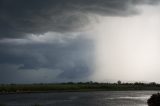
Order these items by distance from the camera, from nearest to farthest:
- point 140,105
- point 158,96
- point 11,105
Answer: point 158,96, point 140,105, point 11,105

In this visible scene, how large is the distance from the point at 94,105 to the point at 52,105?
40.2ft

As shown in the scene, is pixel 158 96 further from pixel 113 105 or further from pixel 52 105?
pixel 52 105

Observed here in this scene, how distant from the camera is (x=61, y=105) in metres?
109

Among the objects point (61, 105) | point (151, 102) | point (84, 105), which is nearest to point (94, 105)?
point (84, 105)

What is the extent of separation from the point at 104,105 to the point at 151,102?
53.4ft

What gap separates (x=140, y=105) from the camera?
346ft

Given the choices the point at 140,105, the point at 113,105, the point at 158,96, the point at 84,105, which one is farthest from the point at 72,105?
the point at 158,96

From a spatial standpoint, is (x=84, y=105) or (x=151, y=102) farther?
(x=84, y=105)

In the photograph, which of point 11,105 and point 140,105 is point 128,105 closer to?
point 140,105

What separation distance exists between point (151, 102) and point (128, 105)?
11.4 metres

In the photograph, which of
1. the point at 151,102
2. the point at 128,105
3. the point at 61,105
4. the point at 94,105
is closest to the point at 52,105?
the point at 61,105

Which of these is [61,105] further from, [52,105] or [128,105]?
[128,105]

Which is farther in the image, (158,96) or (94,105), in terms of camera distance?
(94,105)

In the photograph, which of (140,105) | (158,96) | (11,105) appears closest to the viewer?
(158,96)
